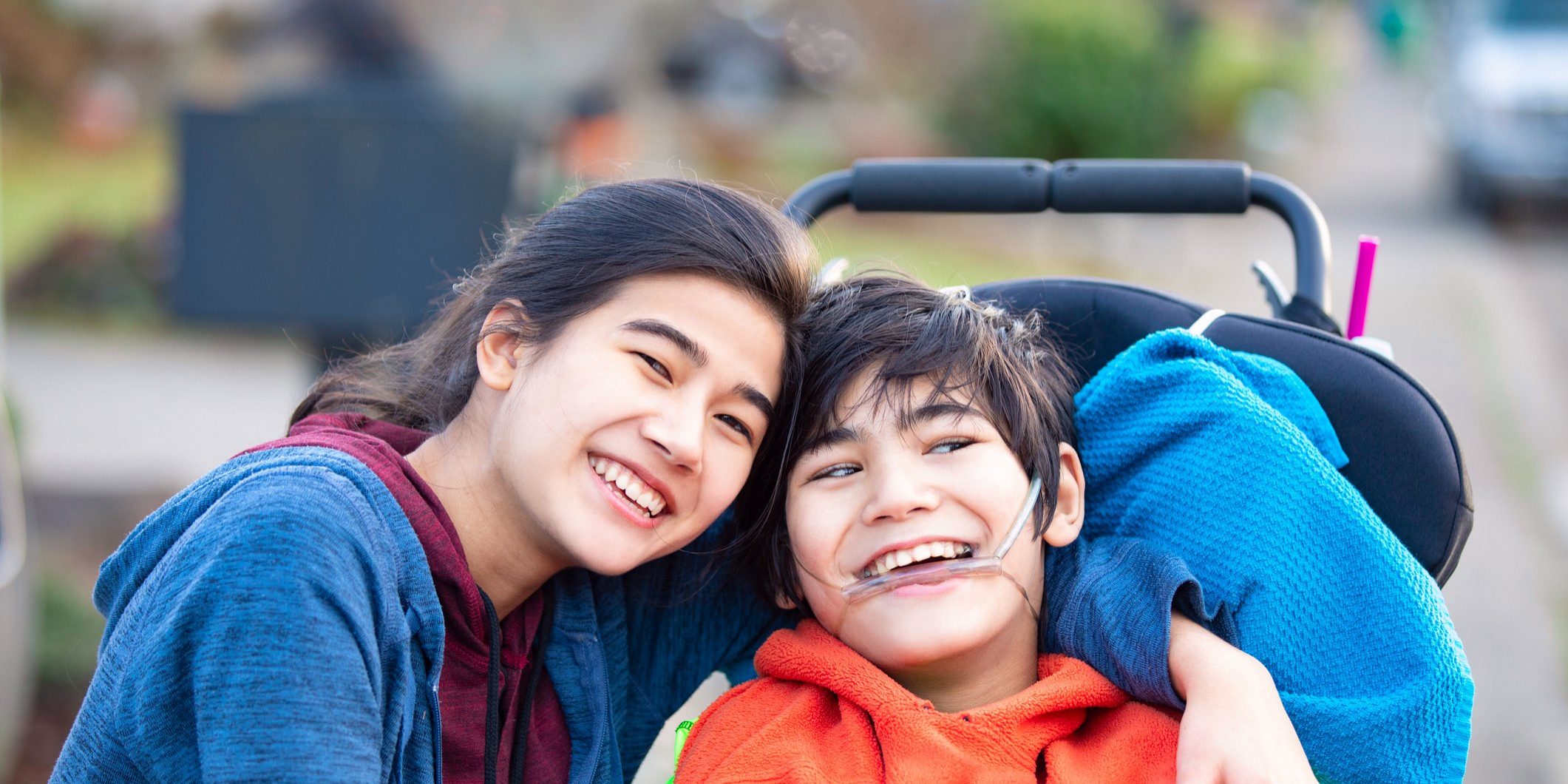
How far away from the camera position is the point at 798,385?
1.87 metres

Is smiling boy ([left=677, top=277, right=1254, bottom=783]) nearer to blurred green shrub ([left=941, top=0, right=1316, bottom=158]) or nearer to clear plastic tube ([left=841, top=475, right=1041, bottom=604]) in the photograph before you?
clear plastic tube ([left=841, top=475, right=1041, bottom=604])

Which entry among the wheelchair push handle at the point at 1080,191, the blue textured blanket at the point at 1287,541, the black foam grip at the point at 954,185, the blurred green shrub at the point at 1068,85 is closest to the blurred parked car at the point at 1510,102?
the blurred green shrub at the point at 1068,85

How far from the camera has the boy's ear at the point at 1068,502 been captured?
76.4 inches

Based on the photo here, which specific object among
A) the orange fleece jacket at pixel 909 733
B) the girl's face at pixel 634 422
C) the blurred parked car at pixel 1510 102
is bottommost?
the blurred parked car at pixel 1510 102

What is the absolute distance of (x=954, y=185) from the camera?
7.65 ft

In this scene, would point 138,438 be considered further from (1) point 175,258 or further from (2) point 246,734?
(2) point 246,734

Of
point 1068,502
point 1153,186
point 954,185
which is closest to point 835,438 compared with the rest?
point 1068,502

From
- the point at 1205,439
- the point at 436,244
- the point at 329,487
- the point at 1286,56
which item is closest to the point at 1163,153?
the point at 1286,56

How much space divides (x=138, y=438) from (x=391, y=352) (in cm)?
389

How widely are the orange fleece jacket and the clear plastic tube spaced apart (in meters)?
0.09

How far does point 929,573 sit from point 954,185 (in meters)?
0.80

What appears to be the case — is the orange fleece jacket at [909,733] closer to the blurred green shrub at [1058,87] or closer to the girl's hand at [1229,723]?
the girl's hand at [1229,723]

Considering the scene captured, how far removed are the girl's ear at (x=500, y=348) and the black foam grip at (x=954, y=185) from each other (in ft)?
2.38

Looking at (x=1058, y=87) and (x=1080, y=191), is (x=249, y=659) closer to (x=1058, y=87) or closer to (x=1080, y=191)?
(x=1080, y=191)
